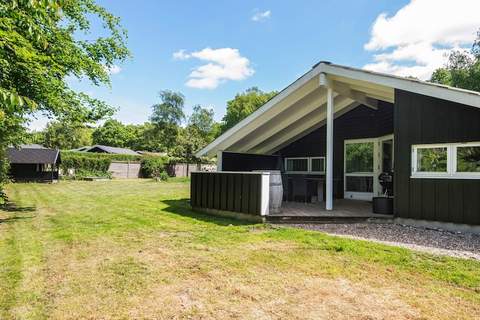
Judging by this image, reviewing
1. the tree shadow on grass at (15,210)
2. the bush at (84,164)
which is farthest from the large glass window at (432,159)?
the bush at (84,164)

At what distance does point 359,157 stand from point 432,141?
157 inches

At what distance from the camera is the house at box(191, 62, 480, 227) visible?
19.1 feet

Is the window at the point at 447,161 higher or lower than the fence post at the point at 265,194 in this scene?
higher

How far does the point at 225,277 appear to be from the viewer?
3576 millimetres

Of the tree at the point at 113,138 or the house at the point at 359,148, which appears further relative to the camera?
the tree at the point at 113,138

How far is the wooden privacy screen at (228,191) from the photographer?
6898mm

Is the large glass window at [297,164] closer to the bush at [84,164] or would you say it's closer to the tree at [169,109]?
the bush at [84,164]

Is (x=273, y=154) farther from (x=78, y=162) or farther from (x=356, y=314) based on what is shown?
(x=78, y=162)

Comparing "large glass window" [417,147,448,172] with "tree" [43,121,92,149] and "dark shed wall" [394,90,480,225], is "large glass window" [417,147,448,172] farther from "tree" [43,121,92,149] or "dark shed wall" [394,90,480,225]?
"tree" [43,121,92,149]

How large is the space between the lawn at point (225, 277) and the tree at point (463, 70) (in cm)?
2470

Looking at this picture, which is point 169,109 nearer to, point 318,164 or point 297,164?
point 297,164

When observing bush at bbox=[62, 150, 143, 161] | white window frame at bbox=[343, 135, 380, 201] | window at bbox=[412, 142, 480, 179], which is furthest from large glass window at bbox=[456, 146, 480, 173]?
bush at bbox=[62, 150, 143, 161]

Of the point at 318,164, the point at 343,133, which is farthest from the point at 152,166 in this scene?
the point at 343,133

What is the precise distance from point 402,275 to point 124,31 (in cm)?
1064
